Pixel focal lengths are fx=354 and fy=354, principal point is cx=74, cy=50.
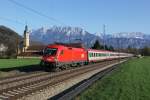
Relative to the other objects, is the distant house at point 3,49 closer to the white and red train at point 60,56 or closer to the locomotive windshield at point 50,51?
the white and red train at point 60,56

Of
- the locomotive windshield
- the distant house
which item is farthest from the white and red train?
the distant house

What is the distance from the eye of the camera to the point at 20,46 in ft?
510

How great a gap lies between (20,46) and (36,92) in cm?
13763

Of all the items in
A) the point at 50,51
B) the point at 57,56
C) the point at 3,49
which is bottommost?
the point at 57,56

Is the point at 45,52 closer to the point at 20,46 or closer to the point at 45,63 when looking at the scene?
the point at 45,63

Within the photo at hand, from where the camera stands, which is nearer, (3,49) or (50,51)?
(50,51)

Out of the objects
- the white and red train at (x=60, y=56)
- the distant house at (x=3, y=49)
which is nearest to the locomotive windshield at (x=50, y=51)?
the white and red train at (x=60, y=56)

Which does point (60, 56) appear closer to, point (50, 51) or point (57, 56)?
point (57, 56)

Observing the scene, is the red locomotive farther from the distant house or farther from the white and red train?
the distant house

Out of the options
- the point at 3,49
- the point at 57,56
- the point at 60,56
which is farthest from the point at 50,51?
the point at 3,49

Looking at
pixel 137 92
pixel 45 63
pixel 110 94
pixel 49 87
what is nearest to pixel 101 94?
pixel 110 94

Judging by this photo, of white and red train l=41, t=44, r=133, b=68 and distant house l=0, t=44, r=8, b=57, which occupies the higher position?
distant house l=0, t=44, r=8, b=57

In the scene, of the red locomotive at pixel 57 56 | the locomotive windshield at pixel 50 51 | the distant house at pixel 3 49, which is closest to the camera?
the red locomotive at pixel 57 56

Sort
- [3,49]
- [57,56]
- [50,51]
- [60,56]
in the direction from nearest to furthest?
[57,56] < [50,51] < [60,56] < [3,49]
